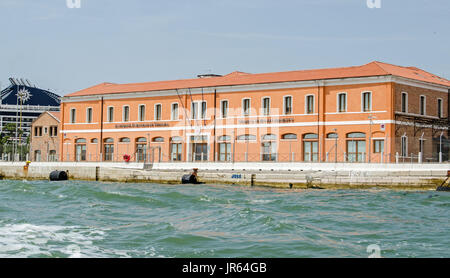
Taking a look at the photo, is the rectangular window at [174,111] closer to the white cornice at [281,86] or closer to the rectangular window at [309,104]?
the white cornice at [281,86]

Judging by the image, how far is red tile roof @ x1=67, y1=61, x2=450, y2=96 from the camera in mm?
43737

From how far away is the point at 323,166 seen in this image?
119 ft

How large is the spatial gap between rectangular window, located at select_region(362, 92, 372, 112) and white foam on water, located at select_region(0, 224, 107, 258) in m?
29.6

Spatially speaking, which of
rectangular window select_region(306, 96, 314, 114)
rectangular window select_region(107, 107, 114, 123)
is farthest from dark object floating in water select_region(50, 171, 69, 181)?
rectangular window select_region(306, 96, 314, 114)

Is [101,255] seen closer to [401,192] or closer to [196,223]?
[196,223]

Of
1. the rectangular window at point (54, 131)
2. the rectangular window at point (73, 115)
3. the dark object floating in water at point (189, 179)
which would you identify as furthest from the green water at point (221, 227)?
the rectangular window at point (54, 131)

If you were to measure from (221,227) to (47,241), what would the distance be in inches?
170

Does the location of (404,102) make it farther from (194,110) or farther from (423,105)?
(194,110)

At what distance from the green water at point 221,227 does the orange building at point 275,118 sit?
1490cm

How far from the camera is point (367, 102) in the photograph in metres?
42.2

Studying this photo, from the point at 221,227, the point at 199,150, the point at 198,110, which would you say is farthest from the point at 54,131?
the point at 221,227

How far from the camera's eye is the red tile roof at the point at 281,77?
43737mm

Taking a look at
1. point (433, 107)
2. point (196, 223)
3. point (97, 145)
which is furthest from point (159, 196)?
point (97, 145)
